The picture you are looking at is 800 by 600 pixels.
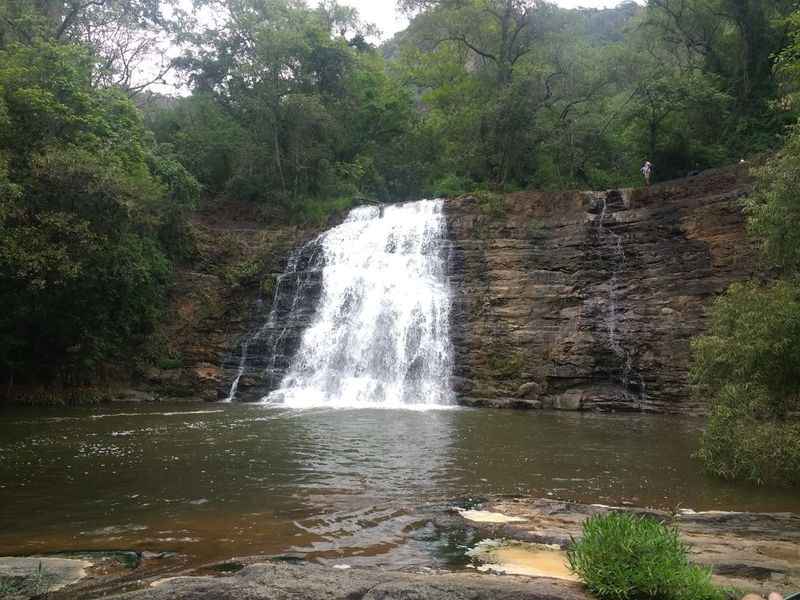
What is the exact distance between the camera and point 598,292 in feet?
72.3

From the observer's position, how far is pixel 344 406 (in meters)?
19.0

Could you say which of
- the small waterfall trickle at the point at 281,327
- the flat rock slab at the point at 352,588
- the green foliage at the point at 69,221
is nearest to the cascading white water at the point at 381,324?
the small waterfall trickle at the point at 281,327

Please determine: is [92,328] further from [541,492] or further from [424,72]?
[424,72]

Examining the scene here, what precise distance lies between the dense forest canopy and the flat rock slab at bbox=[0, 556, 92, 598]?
1328cm

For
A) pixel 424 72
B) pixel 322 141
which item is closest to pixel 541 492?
pixel 322 141

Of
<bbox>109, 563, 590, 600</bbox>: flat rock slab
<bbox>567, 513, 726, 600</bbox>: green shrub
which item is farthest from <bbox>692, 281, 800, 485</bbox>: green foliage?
<bbox>109, 563, 590, 600</bbox>: flat rock slab

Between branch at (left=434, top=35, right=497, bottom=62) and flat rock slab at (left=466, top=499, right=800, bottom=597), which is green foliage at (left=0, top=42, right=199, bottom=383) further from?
branch at (left=434, top=35, right=497, bottom=62)

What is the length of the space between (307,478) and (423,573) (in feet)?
16.0

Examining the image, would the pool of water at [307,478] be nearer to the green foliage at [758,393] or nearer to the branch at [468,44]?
the green foliage at [758,393]

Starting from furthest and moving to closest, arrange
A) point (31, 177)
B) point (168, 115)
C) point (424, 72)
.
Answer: point (424, 72) → point (168, 115) → point (31, 177)

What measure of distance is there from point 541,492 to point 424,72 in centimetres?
3785

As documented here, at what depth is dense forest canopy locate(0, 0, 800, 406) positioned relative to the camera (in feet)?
61.0

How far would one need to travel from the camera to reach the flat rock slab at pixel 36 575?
4316 millimetres

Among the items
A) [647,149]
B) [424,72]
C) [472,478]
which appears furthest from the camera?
[424,72]
